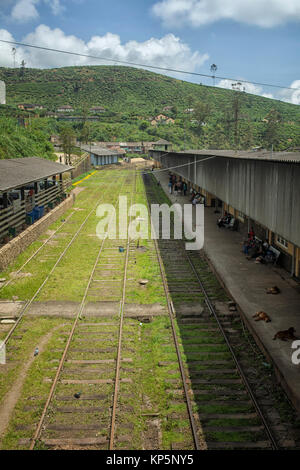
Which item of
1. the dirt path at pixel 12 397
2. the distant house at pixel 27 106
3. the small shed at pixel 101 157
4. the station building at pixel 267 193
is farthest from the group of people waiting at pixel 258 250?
the distant house at pixel 27 106

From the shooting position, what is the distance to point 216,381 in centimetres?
885

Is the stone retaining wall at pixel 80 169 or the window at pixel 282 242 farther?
the stone retaining wall at pixel 80 169

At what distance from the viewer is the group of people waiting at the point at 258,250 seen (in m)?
16.8

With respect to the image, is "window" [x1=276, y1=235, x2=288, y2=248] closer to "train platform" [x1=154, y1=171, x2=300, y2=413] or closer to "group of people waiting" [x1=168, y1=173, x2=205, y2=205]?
"train platform" [x1=154, y1=171, x2=300, y2=413]

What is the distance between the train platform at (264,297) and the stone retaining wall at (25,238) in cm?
865

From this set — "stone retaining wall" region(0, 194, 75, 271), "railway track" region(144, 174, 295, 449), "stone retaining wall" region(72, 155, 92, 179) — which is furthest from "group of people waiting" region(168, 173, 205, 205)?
"railway track" region(144, 174, 295, 449)

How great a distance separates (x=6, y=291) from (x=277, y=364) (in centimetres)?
939

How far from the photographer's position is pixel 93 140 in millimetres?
115938

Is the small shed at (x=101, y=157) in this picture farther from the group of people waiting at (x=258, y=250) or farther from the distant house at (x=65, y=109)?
the distant house at (x=65, y=109)

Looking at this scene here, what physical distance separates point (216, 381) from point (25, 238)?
45.0 feet

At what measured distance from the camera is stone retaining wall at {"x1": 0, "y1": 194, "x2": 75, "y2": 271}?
663 inches

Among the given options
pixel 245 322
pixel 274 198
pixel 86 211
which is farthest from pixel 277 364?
pixel 86 211

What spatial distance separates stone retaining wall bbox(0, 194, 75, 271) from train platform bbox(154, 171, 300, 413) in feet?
28.4

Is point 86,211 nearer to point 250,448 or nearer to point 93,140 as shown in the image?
point 250,448
